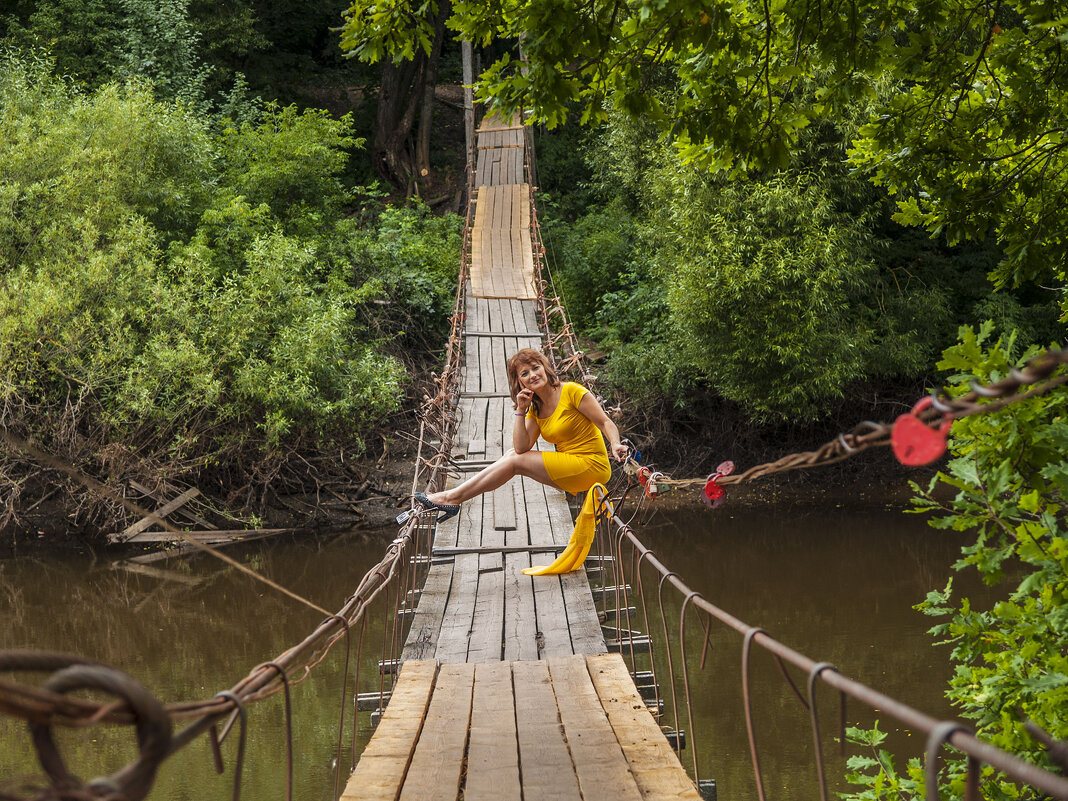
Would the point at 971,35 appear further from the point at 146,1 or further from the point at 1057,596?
the point at 146,1

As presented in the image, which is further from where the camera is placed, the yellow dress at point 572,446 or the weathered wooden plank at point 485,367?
the weathered wooden plank at point 485,367

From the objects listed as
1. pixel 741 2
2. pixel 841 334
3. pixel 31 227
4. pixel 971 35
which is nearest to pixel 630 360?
pixel 841 334

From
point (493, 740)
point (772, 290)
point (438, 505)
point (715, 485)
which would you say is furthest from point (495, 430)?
point (715, 485)

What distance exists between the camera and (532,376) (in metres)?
3.67

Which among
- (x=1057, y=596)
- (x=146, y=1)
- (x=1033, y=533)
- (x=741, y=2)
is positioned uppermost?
(x=146, y=1)

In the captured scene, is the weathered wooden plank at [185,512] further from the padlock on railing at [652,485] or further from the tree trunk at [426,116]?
the tree trunk at [426,116]

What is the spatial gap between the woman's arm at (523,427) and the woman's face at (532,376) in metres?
0.03

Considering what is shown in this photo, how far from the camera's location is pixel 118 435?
7.72 meters

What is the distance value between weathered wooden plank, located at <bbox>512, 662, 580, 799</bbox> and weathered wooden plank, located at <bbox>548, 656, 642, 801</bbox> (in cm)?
2

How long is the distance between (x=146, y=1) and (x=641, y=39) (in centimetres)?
952

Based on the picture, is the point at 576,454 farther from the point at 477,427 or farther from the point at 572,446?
the point at 477,427

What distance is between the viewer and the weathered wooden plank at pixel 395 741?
6.77 ft

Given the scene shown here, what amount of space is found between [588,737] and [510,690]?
435 mm

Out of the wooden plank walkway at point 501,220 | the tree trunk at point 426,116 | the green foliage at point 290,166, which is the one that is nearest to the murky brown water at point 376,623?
the wooden plank walkway at point 501,220
